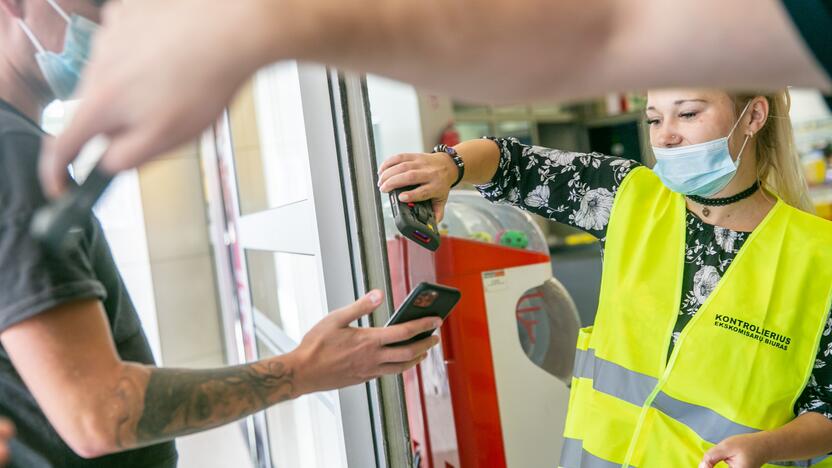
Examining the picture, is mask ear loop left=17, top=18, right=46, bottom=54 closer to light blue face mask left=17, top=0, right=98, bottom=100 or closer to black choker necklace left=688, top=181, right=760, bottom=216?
light blue face mask left=17, top=0, right=98, bottom=100

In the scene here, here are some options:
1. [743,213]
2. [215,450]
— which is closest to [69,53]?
[743,213]

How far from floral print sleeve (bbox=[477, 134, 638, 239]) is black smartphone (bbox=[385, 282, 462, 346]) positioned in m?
0.56

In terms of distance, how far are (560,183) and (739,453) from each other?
67cm

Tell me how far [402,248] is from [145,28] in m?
1.50

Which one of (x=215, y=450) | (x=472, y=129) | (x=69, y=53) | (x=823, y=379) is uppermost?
(x=472, y=129)

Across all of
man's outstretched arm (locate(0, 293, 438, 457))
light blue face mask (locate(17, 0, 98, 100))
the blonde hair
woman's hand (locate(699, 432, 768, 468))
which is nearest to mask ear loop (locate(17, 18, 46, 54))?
light blue face mask (locate(17, 0, 98, 100))

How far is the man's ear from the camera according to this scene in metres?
0.82

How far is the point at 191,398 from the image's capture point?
0.90 m

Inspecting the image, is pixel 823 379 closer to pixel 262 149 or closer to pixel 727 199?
pixel 727 199

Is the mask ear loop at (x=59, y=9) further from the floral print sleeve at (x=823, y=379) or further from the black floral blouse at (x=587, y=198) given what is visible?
the floral print sleeve at (x=823, y=379)

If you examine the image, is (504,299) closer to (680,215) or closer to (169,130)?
(680,215)

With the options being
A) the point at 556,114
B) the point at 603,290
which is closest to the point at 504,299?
the point at 603,290

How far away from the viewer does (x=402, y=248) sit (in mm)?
1868

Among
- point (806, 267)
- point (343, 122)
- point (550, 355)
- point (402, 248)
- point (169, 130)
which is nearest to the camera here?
point (169, 130)
